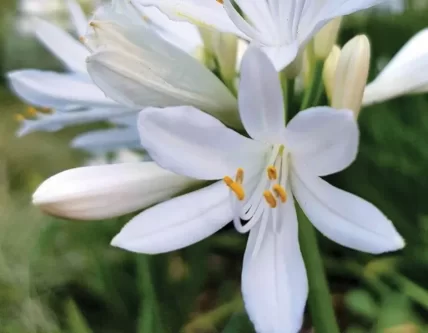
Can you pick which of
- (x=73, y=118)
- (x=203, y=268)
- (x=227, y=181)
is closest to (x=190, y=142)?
(x=227, y=181)

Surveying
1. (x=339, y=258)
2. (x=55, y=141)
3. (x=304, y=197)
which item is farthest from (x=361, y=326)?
(x=55, y=141)

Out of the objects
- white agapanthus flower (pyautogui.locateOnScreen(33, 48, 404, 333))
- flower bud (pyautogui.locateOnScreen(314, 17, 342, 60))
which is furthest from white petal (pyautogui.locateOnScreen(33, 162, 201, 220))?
flower bud (pyautogui.locateOnScreen(314, 17, 342, 60))

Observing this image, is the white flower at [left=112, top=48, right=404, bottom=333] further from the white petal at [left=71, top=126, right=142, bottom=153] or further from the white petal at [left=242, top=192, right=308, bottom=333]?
the white petal at [left=71, top=126, right=142, bottom=153]

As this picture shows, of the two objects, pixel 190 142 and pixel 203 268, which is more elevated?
pixel 190 142

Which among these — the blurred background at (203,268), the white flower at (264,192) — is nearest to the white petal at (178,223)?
the white flower at (264,192)

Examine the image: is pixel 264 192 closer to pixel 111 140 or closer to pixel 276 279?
pixel 276 279

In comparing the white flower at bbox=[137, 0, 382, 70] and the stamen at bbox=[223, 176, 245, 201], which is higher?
the white flower at bbox=[137, 0, 382, 70]
